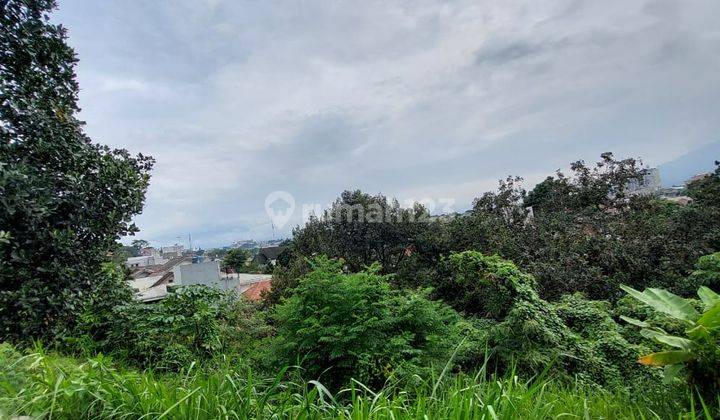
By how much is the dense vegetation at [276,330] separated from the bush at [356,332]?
0.02 meters

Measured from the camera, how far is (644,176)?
13.5 meters

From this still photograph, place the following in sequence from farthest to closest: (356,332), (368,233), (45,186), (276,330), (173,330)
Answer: (368,233) → (276,330) → (173,330) → (356,332) → (45,186)

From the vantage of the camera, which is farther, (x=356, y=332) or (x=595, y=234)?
(x=595, y=234)

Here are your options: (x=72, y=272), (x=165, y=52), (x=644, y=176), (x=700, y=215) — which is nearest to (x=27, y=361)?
(x=72, y=272)

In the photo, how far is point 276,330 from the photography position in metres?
5.48

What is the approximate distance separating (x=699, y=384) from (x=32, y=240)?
4699 mm

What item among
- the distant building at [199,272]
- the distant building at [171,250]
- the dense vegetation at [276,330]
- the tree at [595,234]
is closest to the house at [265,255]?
the distant building at [171,250]

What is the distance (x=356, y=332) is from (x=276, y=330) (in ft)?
6.26

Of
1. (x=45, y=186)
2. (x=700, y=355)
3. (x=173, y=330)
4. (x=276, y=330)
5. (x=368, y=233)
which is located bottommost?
(x=276, y=330)

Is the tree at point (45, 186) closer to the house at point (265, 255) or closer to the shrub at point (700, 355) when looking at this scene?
the shrub at point (700, 355)

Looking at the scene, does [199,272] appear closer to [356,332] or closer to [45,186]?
[356,332]

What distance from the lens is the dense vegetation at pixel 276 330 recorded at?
5.82 feet

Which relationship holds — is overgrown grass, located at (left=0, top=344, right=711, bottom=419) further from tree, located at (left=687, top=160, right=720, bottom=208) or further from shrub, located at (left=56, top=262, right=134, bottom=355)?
tree, located at (left=687, top=160, right=720, bottom=208)

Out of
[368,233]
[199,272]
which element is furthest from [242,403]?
[199,272]
